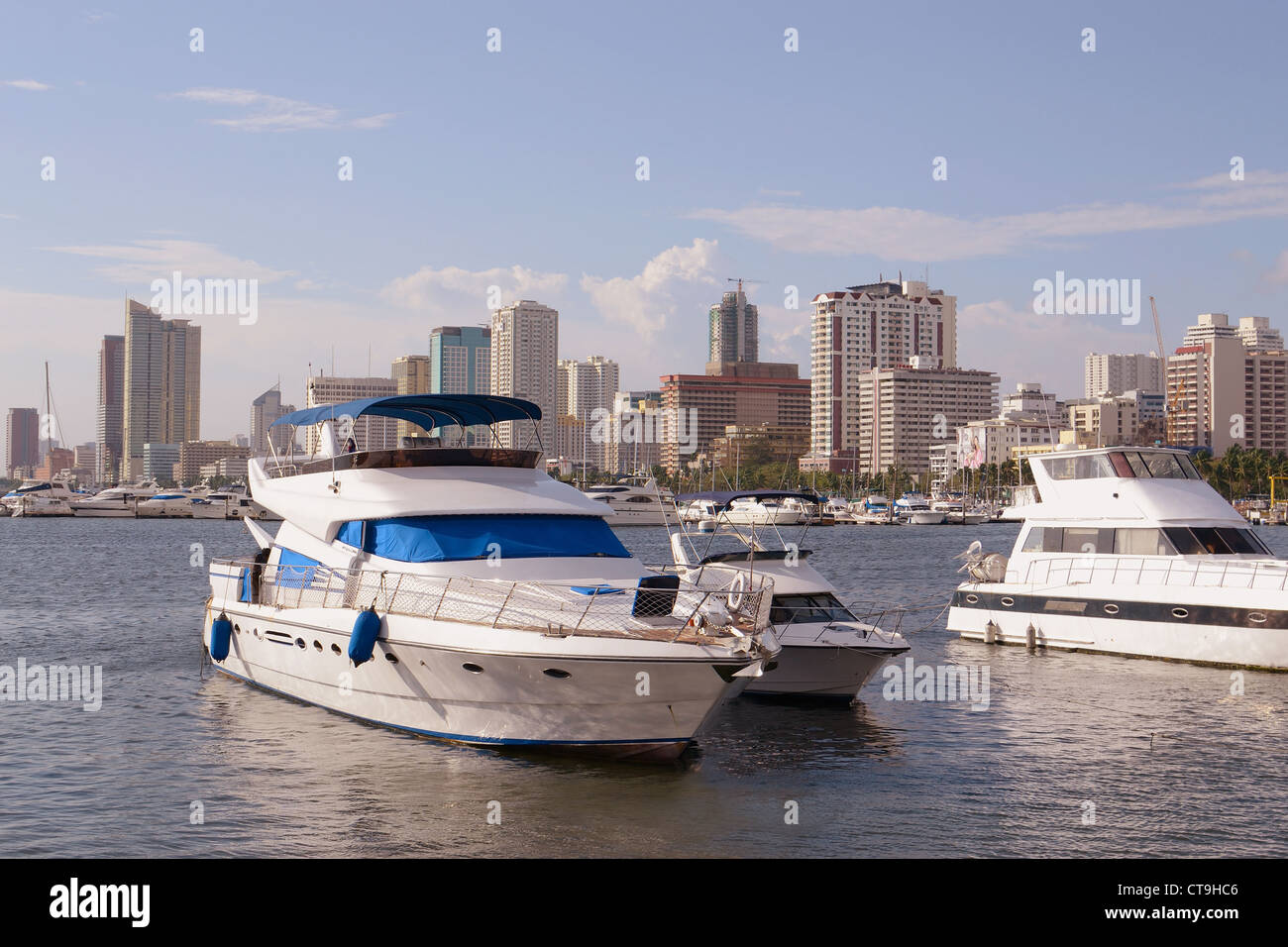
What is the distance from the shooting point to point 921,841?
13.4 metres

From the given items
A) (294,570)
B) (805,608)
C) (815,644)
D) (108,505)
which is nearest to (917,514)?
(108,505)

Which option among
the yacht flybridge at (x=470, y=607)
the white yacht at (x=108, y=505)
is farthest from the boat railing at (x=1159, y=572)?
the white yacht at (x=108, y=505)

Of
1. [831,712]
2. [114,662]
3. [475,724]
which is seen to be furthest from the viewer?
[114,662]

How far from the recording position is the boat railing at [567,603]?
620 inches

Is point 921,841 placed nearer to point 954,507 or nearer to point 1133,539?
point 1133,539

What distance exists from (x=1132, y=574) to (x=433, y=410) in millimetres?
16183

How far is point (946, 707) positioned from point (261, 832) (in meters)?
12.5

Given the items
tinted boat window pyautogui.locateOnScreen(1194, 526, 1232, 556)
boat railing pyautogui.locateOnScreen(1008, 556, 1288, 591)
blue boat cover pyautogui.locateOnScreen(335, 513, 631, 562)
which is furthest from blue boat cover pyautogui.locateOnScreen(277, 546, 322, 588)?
tinted boat window pyautogui.locateOnScreen(1194, 526, 1232, 556)

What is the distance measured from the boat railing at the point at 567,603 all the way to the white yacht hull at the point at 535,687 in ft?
1.07

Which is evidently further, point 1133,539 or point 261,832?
point 1133,539

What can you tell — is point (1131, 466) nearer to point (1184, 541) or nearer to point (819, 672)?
point (1184, 541)

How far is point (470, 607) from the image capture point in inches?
664

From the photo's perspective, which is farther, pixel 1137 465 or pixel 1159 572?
pixel 1137 465

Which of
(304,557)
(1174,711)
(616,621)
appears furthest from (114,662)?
(1174,711)
